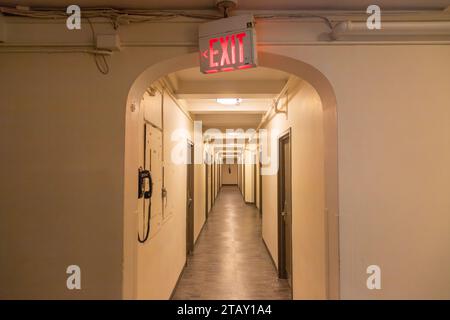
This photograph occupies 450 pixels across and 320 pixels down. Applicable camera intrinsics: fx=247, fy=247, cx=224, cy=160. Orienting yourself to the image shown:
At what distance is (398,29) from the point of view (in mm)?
1480

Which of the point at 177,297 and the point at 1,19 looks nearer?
the point at 1,19

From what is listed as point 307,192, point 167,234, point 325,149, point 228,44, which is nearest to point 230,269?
point 167,234

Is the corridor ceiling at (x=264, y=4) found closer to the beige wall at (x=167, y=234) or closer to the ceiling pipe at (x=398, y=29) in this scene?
the ceiling pipe at (x=398, y=29)

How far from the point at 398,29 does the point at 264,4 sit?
0.82 metres

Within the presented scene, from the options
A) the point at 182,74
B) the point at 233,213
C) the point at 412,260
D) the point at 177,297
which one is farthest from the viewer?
the point at 233,213

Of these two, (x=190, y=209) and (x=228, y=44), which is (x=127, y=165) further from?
(x=190, y=209)

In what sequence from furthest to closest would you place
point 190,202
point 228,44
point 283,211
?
1. point 190,202
2. point 283,211
3. point 228,44

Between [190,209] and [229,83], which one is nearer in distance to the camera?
[229,83]

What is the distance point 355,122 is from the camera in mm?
1547

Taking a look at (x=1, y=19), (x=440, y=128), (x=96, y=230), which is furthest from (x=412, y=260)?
(x=1, y=19)

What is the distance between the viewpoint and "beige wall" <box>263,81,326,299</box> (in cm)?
204

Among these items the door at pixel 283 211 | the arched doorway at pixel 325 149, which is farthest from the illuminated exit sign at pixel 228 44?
the door at pixel 283 211
